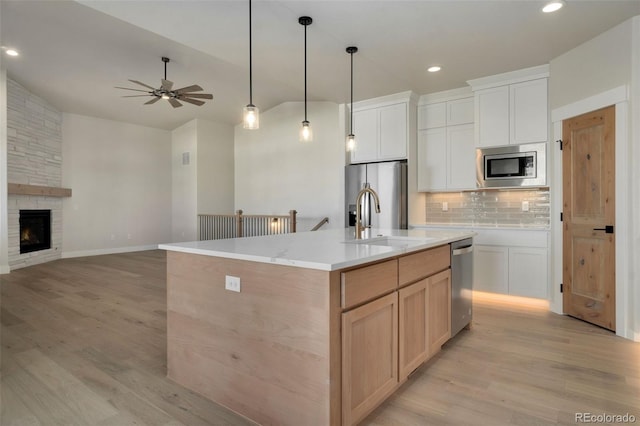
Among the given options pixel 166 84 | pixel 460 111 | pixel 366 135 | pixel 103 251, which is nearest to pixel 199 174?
pixel 103 251

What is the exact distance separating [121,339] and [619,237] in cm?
445

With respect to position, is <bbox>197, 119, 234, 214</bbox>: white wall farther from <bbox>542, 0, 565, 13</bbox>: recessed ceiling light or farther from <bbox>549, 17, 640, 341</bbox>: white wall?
<bbox>549, 17, 640, 341</bbox>: white wall

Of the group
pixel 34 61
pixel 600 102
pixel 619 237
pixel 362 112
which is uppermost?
pixel 34 61

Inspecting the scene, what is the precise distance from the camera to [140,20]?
10.4ft

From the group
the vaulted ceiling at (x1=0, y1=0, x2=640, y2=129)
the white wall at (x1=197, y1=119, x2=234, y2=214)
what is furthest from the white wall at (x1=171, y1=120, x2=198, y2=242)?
the vaulted ceiling at (x1=0, y1=0, x2=640, y2=129)

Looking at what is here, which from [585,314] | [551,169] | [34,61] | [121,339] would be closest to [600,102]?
[551,169]

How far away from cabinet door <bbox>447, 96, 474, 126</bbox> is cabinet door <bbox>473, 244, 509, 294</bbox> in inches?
68.3

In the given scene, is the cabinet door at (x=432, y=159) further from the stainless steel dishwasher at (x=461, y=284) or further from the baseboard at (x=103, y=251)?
the baseboard at (x=103, y=251)

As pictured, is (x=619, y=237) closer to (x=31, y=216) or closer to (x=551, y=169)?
(x=551, y=169)

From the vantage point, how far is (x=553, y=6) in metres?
2.82

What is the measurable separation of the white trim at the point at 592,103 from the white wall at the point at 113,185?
8.39 metres

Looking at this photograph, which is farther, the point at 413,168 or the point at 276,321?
the point at 413,168

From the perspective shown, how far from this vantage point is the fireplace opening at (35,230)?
6.37 meters

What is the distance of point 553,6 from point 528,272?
272 cm
